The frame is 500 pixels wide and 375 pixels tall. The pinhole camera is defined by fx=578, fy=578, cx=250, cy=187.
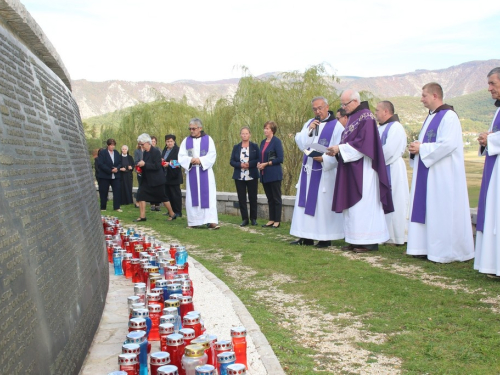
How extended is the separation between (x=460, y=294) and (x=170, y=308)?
319cm

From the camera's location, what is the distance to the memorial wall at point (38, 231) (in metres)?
2.29

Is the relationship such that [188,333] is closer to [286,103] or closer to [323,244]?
[323,244]

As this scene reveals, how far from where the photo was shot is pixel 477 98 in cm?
7612

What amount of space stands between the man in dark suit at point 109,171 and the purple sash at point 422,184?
9106 mm

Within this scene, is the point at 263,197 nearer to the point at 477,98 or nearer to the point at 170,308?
the point at 170,308

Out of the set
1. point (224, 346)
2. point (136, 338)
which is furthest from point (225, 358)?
point (136, 338)

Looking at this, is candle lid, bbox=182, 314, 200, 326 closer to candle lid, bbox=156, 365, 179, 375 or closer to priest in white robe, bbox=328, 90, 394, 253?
candle lid, bbox=156, 365, 179, 375

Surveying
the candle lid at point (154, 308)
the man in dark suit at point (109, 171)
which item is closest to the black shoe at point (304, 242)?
the candle lid at point (154, 308)

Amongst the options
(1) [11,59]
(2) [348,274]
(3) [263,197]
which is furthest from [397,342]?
(3) [263,197]

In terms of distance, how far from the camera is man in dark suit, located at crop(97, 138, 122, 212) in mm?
14820

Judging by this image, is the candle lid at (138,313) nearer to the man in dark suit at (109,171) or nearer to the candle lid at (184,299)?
the candle lid at (184,299)

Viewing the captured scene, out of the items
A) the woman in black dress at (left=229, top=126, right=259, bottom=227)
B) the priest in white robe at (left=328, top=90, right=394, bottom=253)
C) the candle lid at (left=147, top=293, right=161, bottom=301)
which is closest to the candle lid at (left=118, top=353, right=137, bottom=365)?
the candle lid at (left=147, top=293, right=161, bottom=301)

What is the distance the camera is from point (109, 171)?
48.7 ft

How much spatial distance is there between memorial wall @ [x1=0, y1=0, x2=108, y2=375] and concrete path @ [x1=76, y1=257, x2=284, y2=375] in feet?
0.40
